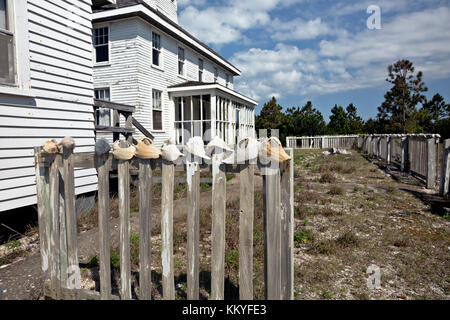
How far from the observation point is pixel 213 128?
13.6 meters

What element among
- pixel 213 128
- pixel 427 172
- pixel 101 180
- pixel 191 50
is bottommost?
pixel 427 172

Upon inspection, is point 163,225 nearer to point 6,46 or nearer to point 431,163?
point 6,46

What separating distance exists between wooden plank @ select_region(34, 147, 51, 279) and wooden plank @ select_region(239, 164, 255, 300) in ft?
5.77

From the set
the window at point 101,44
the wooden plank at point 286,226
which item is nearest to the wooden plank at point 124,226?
the wooden plank at point 286,226

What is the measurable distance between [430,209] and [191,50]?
14.0 m

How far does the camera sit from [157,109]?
13.0m

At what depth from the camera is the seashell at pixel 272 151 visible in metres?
1.72

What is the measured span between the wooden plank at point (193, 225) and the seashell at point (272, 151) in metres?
0.48

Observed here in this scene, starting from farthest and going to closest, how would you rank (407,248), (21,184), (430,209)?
(430,209)
(21,184)
(407,248)

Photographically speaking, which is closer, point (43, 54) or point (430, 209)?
point (43, 54)

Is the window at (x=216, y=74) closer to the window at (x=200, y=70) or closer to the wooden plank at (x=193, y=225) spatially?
the window at (x=200, y=70)
